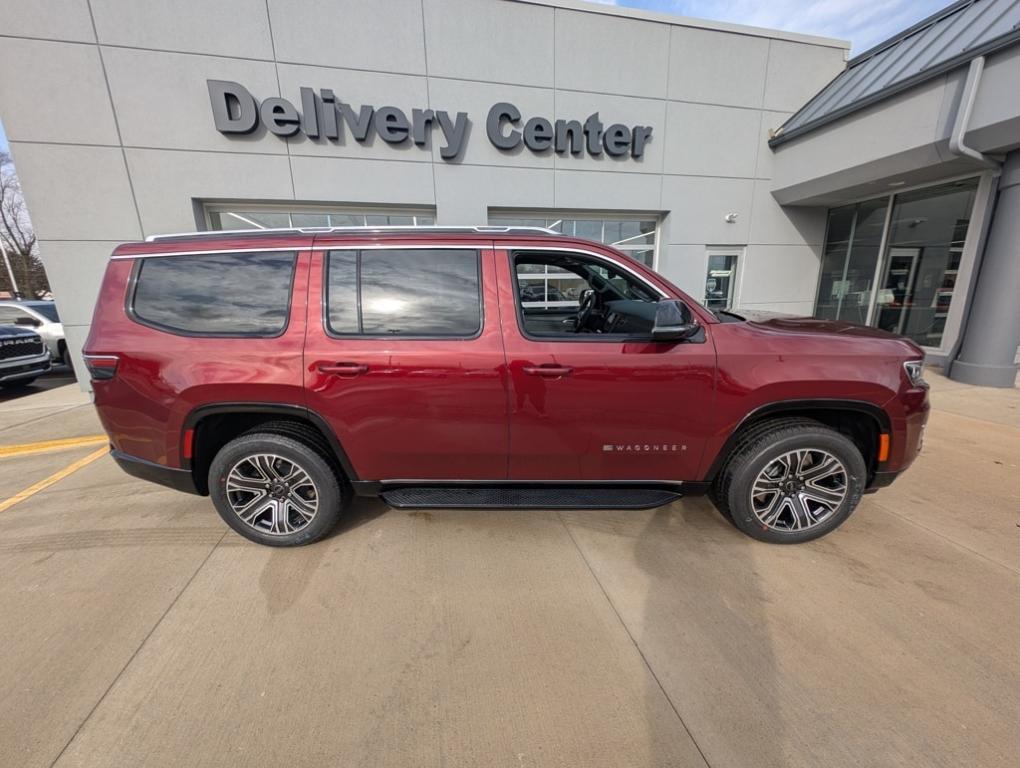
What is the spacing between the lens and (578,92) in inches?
301

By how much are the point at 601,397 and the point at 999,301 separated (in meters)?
7.80

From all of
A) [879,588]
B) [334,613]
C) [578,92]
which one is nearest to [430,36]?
[578,92]

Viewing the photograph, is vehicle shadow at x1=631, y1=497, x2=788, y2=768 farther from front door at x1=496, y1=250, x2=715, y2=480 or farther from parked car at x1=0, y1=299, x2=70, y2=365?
parked car at x1=0, y1=299, x2=70, y2=365

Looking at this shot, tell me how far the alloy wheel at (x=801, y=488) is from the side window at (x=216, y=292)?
325 centimetres

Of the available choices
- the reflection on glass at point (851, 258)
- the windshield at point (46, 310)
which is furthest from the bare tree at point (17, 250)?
the reflection on glass at point (851, 258)

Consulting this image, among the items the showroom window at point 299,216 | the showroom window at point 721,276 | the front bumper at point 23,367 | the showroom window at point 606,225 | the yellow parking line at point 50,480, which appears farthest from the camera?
the showroom window at point 721,276

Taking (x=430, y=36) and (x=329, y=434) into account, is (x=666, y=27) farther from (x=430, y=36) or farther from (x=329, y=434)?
(x=329, y=434)

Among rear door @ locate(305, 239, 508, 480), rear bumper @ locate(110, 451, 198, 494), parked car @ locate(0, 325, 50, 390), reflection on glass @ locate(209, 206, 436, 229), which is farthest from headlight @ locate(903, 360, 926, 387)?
parked car @ locate(0, 325, 50, 390)

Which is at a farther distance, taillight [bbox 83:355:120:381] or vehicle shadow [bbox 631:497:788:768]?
taillight [bbox 83:355:120:381]

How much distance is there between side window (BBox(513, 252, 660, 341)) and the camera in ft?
8.34

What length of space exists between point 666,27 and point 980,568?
9.64 m

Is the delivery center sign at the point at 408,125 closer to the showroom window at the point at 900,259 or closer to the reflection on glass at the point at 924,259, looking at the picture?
the showroom window at the point at 900,259

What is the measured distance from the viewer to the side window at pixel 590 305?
2541 mm

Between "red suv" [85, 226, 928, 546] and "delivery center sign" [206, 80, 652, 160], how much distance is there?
5729 millimetres
